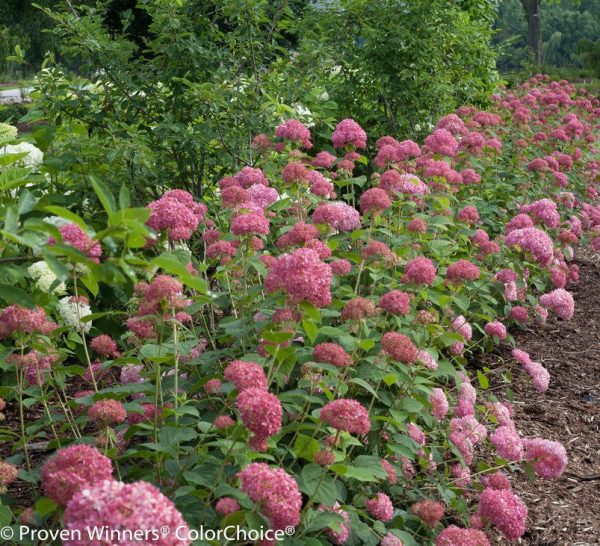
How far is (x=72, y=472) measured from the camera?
1.29 meters

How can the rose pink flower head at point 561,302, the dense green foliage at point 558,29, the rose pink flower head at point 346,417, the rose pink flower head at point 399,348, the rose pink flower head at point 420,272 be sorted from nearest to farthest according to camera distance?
1. the rose pink flower head at point 346,417
2. the rose pink flower head at point 399,348
3. the rose pink flower head at point 420,272
4. the rose pink flower head at point 561,302
5. the dense green foliage at point 558,29

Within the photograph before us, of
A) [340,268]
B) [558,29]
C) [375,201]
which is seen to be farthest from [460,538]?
[558,29]

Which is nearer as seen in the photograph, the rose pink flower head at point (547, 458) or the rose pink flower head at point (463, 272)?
the rose pink flower head at point (547, 458)

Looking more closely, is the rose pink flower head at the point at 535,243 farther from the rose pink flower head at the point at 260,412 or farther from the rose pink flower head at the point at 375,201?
the rose pink flower head at the point at 260,412

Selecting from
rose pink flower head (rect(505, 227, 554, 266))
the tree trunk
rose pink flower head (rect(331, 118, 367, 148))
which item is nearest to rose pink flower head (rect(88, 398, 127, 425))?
rose pink flower head (rect(505, 227, 554, 266))

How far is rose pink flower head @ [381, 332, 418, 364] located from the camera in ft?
7.13

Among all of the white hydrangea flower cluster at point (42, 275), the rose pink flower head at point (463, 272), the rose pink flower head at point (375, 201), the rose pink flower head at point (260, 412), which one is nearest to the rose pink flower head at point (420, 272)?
the rose pink flower head at point (463, 272)

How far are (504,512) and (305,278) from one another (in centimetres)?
96

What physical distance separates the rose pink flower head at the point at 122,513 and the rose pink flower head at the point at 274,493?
1.23 feet

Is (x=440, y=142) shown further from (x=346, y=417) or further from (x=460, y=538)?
(x=346, y=417)

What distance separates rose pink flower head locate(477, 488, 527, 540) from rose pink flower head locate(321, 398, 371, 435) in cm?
67

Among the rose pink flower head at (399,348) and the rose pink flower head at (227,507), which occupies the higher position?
the rose pink flower head at (399,348)

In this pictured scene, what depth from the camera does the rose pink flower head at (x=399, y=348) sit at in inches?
85.5

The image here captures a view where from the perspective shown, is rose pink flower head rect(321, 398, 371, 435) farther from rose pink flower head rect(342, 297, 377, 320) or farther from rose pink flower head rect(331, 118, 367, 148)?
rose pink flower head rect(331, 118, 367, 148)
